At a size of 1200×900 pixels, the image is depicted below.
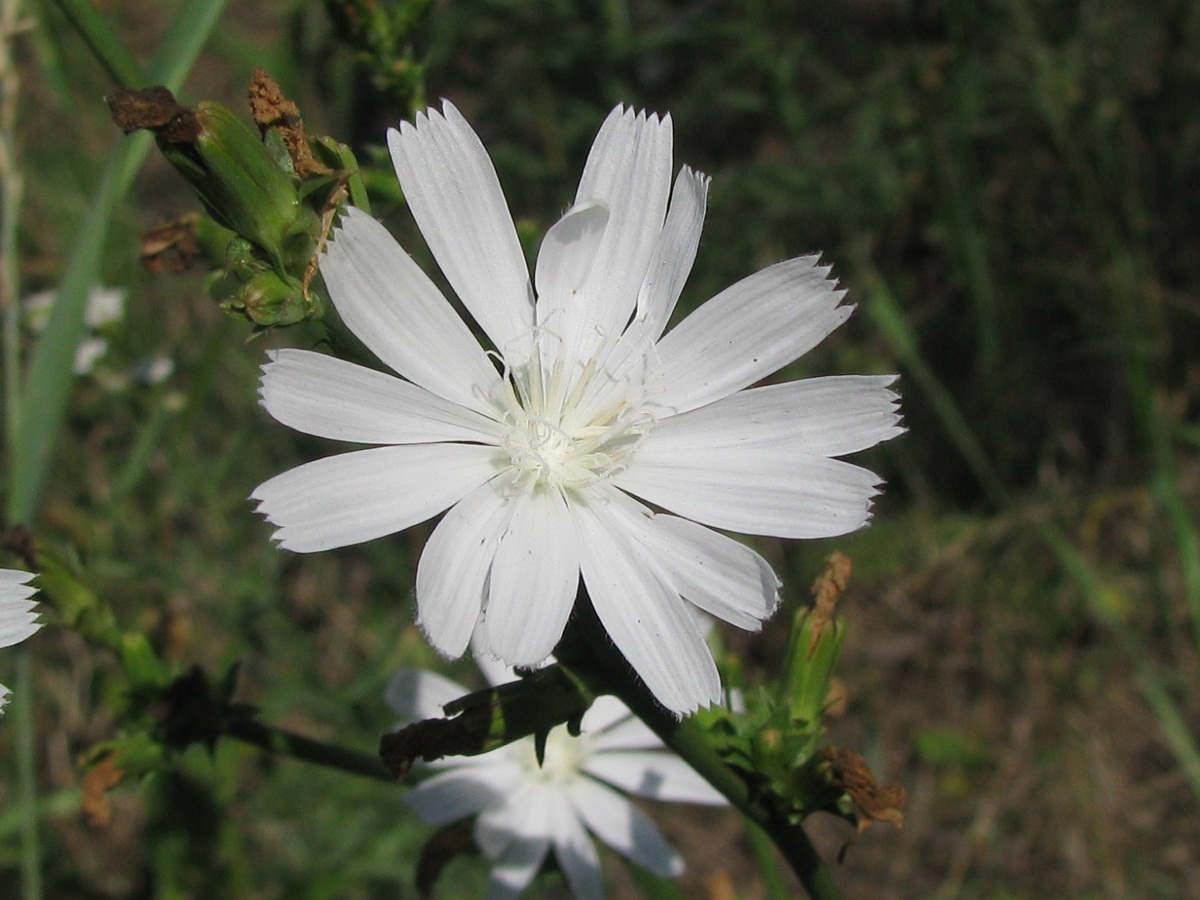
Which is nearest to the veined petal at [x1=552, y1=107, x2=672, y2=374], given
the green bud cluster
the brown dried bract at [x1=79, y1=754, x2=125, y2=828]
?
the green bud cluster

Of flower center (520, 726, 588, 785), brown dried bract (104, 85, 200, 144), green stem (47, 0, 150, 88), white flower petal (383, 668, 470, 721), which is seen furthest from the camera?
flower center (520, 726, 588, 785)

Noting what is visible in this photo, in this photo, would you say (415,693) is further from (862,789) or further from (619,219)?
Result: (619,219)

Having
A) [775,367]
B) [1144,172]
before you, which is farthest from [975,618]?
[775,367]

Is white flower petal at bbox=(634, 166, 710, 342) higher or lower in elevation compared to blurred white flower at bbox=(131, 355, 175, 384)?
lower

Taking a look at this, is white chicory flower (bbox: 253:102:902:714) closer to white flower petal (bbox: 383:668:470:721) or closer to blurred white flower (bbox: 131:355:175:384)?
white flower petal (bbox: 383:668:470:721)

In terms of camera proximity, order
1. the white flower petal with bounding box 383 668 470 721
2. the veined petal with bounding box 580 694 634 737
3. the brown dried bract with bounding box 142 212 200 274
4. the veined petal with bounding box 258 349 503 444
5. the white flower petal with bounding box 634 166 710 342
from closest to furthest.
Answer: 1. the veined petal with bounding box 258 349 503 444
2. the white flower petal with bounding box 634 166 710 342
3. the brown dried bract with bounding box 142 212 200 274
4. the white flower petal with bounding box 383 668 470 721
5. the veined petal with bounding box 580 694 634 737

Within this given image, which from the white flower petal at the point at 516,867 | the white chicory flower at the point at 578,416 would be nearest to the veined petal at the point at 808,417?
the white chicory flower at the point at 578,416

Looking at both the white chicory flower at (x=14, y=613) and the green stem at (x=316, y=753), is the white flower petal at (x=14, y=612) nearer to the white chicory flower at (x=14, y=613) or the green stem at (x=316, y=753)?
the white chicory flower at (x=14, y=613)
